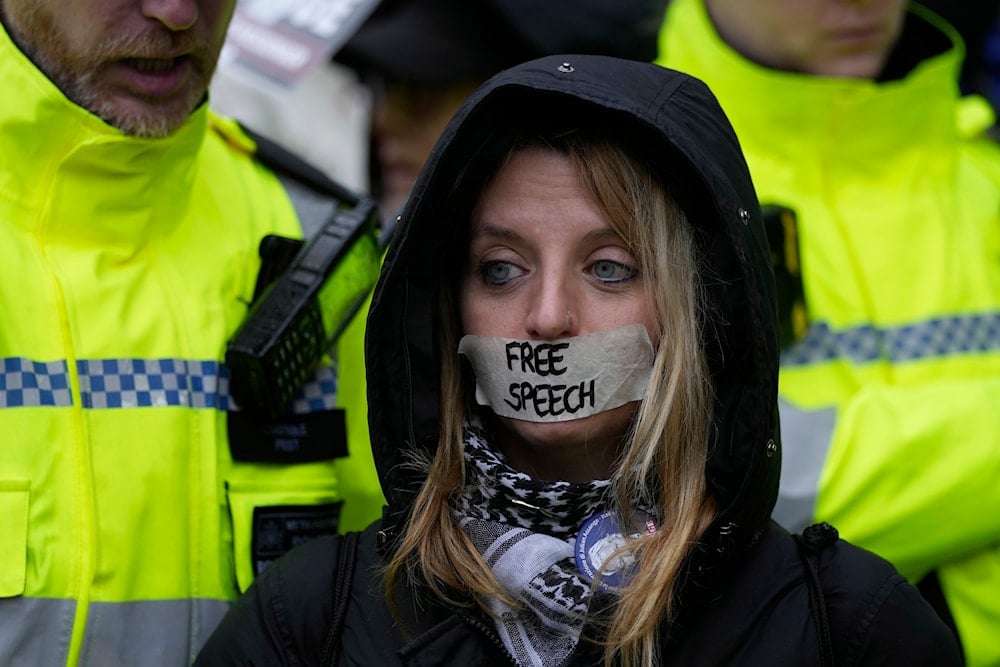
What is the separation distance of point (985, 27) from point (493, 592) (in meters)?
3.23

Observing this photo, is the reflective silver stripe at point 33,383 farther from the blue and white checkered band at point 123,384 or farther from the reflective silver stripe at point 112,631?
the reflective silver stripe at point 112,631

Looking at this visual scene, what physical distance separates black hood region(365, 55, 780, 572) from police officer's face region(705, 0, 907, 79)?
102 centimetres

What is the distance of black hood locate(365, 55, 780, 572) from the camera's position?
216 centimetres

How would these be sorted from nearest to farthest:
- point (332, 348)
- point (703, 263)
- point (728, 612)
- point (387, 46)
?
point (728, 612) < point (703, 263) < point (332, 348) < point (387, 46)

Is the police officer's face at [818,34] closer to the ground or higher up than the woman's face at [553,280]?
higher up

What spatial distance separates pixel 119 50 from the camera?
97.7 inches

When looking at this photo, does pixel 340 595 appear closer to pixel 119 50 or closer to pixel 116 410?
pixel 116 410

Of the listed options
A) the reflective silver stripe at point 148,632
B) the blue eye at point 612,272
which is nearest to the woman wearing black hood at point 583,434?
the blue eye at point 612,272

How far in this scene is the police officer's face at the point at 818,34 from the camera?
324 centimetres

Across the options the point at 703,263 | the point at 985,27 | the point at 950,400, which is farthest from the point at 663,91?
the point at 985,27

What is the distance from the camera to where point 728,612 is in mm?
2152

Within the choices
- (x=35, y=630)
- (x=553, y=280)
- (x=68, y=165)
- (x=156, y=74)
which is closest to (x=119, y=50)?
(x=156, y=74)

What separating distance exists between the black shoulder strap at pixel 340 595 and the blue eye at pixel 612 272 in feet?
1.94

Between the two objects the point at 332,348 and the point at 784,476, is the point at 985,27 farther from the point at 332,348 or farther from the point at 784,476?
the point at 332,348
